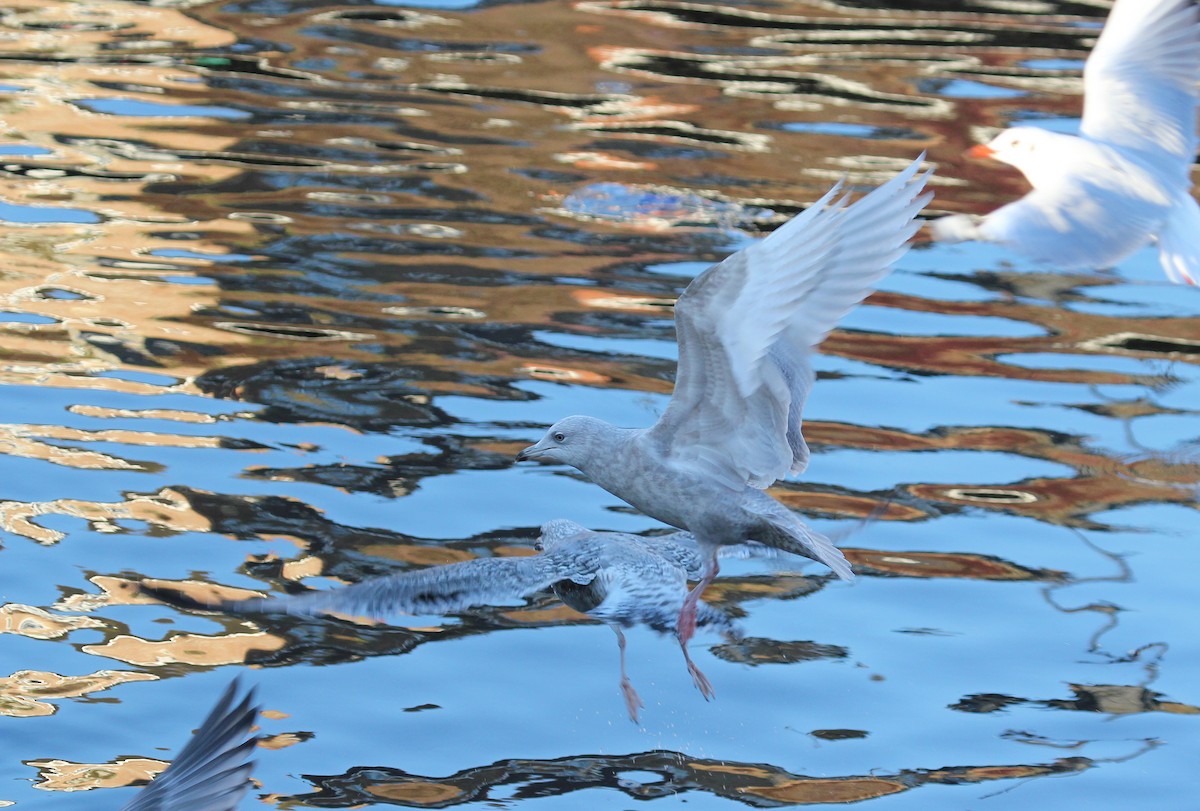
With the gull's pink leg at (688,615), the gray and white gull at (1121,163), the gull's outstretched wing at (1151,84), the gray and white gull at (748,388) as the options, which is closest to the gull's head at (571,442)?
the gray and white gull at (748,388)

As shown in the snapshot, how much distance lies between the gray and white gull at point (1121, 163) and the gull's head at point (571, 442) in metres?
2.35

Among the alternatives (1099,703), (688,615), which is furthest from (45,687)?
(1099,703)

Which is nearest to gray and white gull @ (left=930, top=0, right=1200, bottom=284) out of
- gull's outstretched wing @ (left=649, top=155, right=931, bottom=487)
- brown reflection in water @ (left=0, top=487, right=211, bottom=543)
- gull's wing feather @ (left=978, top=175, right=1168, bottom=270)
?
gull's wing feather @ (left=978, top=175, right=1168, bottom=270)

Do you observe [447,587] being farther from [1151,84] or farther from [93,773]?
[1151,84]

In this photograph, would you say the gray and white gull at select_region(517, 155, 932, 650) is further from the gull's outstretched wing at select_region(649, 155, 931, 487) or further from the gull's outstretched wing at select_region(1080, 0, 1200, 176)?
the gull's outstretched wing at select_region(1080, 0, 1200, 176)

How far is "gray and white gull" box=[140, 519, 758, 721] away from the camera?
5953 mm

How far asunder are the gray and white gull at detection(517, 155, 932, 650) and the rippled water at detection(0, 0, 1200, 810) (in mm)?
761

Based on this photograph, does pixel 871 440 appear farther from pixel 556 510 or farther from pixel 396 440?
pixel 396 440

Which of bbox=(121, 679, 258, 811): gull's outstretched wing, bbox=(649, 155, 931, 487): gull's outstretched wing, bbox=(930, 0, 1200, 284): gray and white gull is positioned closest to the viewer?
bbox=(121, 679, 258, 811): gull's outstretched wing

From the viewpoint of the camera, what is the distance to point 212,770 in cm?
486

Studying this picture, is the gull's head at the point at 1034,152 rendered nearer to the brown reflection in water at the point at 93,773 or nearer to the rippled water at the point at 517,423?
the rippled water at the point at 517,423

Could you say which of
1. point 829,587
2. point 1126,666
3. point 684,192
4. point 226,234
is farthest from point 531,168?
point 1126,666

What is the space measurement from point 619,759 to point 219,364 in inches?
162

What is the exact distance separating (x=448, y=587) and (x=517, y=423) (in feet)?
8.89
